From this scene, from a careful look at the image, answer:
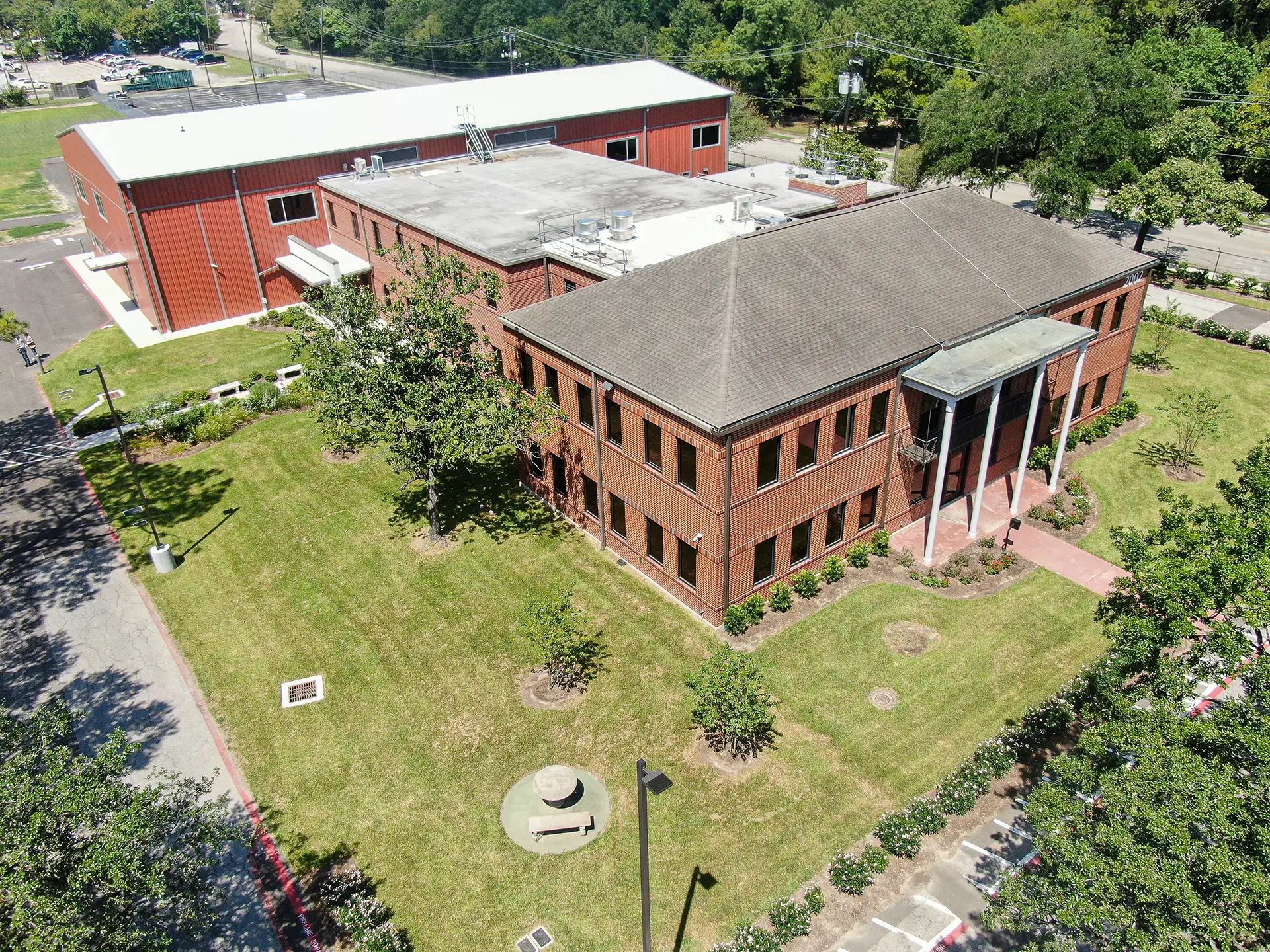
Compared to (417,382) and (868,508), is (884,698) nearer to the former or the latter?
(868,508)

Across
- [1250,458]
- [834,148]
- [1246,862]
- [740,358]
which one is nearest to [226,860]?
[740,358]

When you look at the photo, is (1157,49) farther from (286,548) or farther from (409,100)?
(286,548)

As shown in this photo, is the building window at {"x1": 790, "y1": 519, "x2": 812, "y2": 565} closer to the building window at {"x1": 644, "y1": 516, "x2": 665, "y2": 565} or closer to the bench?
the building window at {"x1": 644, "y1": 516, "x2": 665, "y2": 565}

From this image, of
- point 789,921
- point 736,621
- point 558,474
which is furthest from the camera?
point 558,474

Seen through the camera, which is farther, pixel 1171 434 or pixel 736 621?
pixel 1171 434

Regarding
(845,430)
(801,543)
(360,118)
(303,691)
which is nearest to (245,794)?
(303,691)

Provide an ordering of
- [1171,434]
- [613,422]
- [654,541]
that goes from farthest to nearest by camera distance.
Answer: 1. [1171,434]
2. [654,541]
3. [613,422]

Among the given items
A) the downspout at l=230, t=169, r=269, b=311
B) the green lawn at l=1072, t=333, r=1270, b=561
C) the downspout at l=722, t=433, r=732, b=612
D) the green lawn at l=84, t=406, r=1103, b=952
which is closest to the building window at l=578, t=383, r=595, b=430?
the green lawn at l=84, t=406, r=1103, b=952

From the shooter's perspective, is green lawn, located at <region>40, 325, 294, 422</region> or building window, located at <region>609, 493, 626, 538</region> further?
green lawn, located at <region>40, 325, 294, 422</region>
